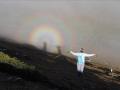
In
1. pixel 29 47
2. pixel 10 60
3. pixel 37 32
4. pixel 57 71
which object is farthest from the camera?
pixel 37 32

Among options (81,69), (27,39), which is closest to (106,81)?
(81,69)

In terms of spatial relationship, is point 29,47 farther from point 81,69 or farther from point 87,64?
point 81,69

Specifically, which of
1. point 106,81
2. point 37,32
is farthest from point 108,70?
point 37,32

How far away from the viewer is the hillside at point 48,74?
Result: 20.9 m

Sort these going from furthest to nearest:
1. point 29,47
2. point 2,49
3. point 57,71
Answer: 1. point 29,47
2. point 2,49
3. point 57,71

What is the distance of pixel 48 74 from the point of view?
24.1 metres

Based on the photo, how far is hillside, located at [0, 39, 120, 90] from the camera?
20906 millimetres

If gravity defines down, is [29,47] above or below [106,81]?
above

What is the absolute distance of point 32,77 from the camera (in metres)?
21.7

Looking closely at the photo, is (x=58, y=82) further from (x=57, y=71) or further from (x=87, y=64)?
(x=87, y=64)

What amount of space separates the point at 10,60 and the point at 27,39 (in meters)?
12.6

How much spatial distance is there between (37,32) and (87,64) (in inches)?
403

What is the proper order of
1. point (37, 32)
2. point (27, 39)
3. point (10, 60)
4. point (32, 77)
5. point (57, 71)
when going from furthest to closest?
1. point (37, 32)
2. point (27, 39)
3. point (57, 71)
4. point (10, 60)
5. point (32, 77)

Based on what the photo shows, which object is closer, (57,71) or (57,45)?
(57,71)
